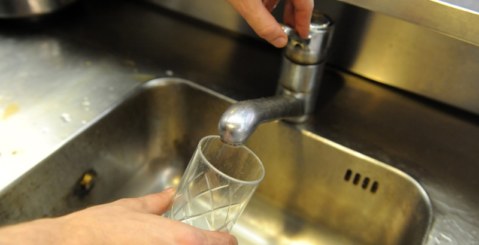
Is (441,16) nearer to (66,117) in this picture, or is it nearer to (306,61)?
(306,61)

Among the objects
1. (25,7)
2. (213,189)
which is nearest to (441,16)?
(213,189)

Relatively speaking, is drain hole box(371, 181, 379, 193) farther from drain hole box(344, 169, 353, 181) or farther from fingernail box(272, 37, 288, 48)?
fingernail box(272, 37, 288, 48)

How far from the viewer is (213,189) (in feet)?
1.49

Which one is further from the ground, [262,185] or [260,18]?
[260,18]

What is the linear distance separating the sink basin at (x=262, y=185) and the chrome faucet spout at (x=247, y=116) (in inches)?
2.7

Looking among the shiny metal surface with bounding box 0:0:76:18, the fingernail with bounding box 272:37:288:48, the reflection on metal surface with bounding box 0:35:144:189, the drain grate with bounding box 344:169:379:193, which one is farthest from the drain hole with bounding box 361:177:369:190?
the shiny metal surface with bounding box 0:0:76:18

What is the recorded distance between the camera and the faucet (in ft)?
1.46

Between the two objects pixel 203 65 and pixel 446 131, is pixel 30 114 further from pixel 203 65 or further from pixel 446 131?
pixel 446 131

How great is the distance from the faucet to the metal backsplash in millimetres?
130

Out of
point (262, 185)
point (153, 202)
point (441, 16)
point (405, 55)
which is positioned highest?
point (441, 16)

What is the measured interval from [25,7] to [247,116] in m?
0.41

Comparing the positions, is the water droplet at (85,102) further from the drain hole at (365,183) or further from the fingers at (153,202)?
the drain hole at (365,183)

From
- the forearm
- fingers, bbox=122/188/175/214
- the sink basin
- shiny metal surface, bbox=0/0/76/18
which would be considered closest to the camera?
the forearm

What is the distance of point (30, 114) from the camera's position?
55 cm
